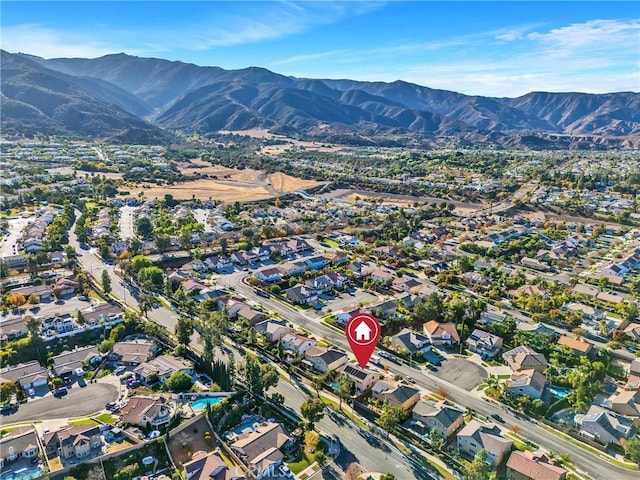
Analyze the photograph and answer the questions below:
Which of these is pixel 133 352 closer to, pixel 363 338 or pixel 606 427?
pixel 363 338

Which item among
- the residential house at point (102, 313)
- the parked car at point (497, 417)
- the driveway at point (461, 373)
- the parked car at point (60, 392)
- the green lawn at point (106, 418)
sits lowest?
the driveway at point (461, 373)

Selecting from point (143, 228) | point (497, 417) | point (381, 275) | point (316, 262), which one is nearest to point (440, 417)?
point (497, 417)

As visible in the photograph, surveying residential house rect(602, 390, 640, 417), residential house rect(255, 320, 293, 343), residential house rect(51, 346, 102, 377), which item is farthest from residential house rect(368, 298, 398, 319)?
residential house rect(51, 346, 102, 377)

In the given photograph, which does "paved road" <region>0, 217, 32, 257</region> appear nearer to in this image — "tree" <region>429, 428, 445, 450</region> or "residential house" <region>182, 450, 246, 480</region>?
"residential house" <region>182, 450, 246, 480</region>

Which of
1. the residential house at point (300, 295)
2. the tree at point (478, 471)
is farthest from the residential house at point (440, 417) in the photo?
the residential house at point (300, 295)

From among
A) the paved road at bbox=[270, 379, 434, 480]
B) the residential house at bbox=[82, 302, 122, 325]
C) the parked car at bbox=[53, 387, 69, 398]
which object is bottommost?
the paved road at bbox=[270, 379, 434, 480]

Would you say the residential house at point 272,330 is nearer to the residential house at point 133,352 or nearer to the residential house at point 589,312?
the residential house at point 133,352
